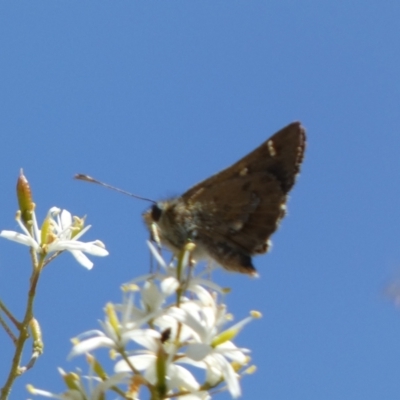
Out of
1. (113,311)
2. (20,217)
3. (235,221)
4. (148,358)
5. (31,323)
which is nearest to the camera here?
(148,358)

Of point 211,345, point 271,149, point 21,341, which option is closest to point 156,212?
point 271,149

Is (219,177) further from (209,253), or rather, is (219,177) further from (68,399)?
(68,399)

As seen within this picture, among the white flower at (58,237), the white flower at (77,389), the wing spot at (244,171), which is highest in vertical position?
the wing spot at (244,171)

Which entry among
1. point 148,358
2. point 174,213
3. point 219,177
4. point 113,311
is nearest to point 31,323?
point 113,311

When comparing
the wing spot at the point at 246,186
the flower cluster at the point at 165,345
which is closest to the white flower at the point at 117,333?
the flower cluster at the point at 165,345

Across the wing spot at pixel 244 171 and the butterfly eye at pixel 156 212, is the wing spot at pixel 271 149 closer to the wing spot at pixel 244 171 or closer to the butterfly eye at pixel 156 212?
the wing spot at pixel 244 171

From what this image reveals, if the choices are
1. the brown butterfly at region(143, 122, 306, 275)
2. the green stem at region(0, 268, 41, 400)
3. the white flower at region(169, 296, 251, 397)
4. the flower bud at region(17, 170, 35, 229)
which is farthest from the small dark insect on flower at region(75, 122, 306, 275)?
the white flower at region(169, 296, 251, 397)

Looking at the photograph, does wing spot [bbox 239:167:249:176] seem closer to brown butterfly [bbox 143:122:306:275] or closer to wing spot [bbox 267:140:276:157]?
brown butterfly [bbox 143:122:306:275]
